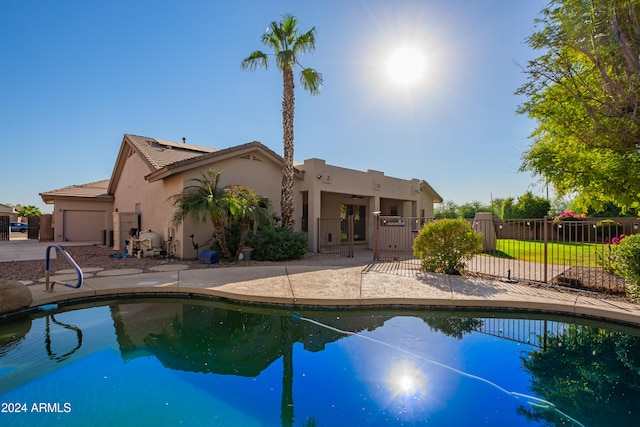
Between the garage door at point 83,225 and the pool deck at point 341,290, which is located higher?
the garage door at point 83,225

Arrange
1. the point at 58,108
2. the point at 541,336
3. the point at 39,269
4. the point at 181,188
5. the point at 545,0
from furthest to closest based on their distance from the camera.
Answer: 1. the point at 58,108
2. the point at 181,188
3. the point at 39,269
4. the point at 545,0
5. the point at 541,336

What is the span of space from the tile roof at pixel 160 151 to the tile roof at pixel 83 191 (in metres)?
8.09

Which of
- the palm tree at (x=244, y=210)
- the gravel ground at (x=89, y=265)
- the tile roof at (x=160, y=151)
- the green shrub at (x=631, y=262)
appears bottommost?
the gravel ground at (x=89, y=265)

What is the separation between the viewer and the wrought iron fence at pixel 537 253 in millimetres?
7359

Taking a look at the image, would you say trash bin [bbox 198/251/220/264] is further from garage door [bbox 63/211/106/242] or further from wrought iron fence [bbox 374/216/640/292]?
garage door [bbox 63/211/106/242]

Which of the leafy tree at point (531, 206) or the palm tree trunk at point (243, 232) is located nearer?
the palm tree trunk at point (243, 232)

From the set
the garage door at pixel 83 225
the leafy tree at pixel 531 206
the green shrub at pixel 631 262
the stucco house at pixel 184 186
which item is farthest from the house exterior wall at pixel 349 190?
the garage door at pixel 83 225

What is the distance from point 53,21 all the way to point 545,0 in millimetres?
14824

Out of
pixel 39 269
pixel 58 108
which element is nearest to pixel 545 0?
pixel 39 269

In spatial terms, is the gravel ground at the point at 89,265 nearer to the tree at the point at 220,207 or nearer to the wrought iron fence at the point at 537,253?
the tree at the point at 220,207

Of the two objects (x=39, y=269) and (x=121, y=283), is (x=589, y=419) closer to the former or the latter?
(x=121, y=283)

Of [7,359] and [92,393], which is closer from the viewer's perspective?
[92,393]

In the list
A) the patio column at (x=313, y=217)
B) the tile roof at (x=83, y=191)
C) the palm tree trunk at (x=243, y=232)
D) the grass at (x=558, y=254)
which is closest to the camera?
Result: the grass at (x=558, y=254)

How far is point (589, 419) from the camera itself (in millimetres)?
2873
